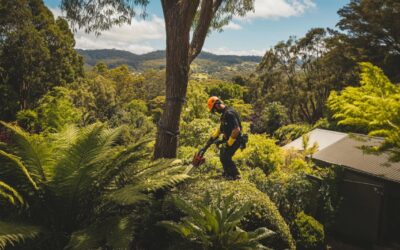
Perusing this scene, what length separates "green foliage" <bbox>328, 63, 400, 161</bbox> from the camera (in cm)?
359

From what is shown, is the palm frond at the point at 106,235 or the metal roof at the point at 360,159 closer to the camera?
the palm frond at the point at 106,235

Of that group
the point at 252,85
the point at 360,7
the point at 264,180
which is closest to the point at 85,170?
the point at 264,180

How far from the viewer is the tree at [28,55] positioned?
811 inches

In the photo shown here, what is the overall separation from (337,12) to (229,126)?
20841mm

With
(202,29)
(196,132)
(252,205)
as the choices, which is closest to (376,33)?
(196,132)

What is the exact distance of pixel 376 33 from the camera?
1984 centimetres

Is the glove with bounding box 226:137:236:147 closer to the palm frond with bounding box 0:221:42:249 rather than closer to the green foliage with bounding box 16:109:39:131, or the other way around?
the palm frond with bounding box 0:221:42:249

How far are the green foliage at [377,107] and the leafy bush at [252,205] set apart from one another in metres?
1.51

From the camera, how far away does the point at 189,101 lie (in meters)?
15.9

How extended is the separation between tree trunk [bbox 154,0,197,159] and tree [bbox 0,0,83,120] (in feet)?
63.8

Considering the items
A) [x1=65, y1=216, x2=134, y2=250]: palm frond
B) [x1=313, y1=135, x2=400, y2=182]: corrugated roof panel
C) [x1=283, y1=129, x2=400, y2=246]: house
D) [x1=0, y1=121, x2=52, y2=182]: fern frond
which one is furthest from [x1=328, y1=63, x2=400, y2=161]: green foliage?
[x1=0, y1=121, x2=52, y2=182]: fern frond

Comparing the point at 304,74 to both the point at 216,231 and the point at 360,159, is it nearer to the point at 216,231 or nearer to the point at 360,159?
the point at 360,159

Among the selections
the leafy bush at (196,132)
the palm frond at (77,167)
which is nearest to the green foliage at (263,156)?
the leafy bush at (196,132)

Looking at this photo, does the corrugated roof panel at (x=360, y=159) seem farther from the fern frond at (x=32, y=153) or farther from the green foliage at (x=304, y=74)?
the green foliage at (x=304, y=74)
